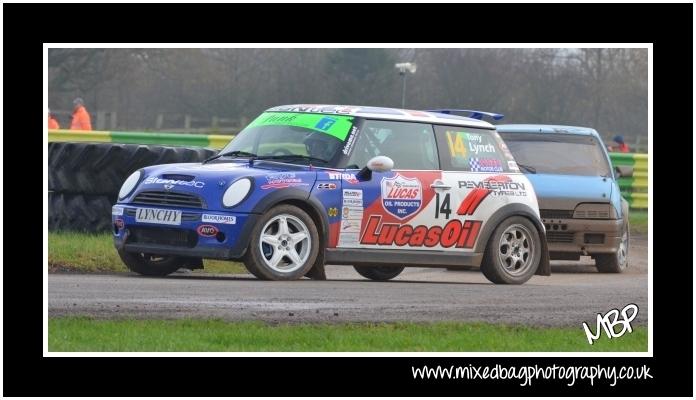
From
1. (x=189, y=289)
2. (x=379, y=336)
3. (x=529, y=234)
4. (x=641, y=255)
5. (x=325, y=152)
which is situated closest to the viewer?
(x=379, y=336)

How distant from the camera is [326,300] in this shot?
31.8ft

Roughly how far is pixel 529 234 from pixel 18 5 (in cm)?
555

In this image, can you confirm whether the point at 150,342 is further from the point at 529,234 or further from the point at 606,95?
the point at 606,95

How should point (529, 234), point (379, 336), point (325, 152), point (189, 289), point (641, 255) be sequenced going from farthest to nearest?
point (641, 255), point (529, 234), point (325, 152), point (189, 289), point (379, 336)

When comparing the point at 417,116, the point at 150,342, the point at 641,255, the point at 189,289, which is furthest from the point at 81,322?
the point at 641,255

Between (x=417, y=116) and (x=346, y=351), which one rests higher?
(x=417, y=116)

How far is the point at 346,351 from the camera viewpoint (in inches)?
319

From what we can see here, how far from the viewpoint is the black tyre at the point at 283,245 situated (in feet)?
34.3

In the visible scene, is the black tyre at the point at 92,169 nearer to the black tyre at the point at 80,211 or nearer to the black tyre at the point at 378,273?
the black tyre at the point at 80,211

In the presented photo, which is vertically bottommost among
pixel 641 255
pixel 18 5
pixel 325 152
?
pixel 641 255

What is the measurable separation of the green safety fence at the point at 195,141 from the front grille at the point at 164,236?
10999 mm

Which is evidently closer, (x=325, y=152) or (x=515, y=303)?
(x=515, y=303)

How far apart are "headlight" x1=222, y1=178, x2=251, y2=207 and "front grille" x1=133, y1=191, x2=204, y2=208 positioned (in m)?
0.21

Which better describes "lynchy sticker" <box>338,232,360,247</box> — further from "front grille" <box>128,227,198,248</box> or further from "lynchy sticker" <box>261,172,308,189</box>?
"front grille" <box>128,227,198,248</box>
